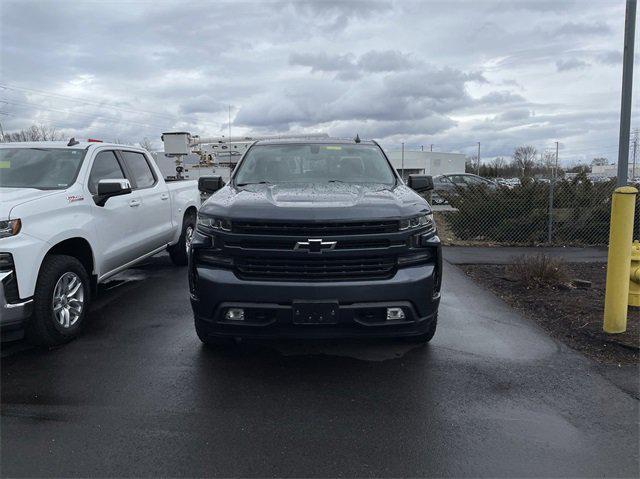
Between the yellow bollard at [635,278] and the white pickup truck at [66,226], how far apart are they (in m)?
5.67

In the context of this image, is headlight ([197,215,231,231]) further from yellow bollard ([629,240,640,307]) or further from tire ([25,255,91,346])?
yellow bollard ([629,240,640,307])

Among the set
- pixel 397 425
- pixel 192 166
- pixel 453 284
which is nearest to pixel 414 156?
pixel 192 166

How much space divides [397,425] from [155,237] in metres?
4.72

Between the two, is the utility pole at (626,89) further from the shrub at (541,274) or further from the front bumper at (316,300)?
the front bumper at (316,300)

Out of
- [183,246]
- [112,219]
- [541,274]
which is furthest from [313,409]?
[183,246]

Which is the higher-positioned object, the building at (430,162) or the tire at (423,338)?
the building at (430,162)

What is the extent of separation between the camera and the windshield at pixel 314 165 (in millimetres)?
5125

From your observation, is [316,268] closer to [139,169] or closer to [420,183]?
[420,183]

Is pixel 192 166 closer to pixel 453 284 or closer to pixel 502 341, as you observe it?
pixel 453 284

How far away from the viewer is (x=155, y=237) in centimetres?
691

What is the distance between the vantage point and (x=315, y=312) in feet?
11.7

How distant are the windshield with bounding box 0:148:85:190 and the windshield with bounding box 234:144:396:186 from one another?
1788mm

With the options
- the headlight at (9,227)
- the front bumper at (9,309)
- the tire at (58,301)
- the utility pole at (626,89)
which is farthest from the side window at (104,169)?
the utility pole at (626,89)

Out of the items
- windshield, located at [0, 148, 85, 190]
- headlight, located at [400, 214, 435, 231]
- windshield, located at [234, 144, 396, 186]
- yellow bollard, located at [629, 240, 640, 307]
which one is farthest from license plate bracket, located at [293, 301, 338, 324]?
yellow bollard, located at [629, 240, 640, 307]
